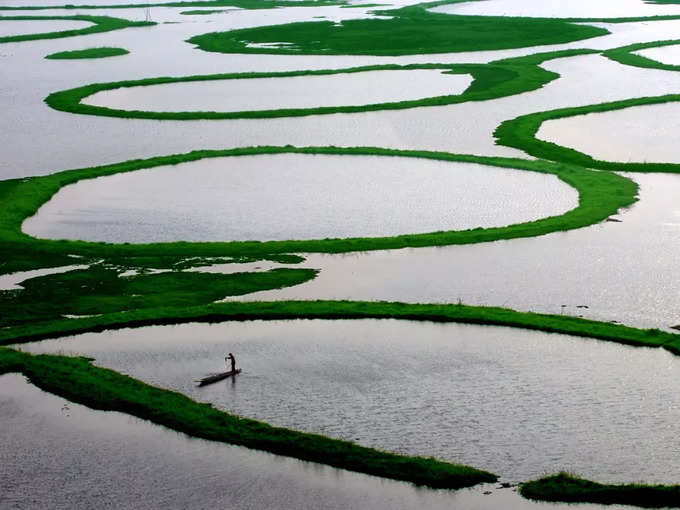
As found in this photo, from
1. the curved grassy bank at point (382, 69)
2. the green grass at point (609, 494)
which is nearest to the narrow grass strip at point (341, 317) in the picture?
the green grass at point (609, 494)

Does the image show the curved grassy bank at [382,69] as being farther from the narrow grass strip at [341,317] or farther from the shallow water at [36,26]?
the shallow water at [36,26]

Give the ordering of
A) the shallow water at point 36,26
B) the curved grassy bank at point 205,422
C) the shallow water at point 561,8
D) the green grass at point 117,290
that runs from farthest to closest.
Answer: the shallow water at point 561,8
the shallow water at point 36,26
the green grass at point 117,290
the curved grassy bank at point 205,422

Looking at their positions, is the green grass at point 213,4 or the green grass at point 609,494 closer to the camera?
the green grass at point 609,494

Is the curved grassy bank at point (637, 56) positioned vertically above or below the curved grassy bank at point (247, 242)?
above

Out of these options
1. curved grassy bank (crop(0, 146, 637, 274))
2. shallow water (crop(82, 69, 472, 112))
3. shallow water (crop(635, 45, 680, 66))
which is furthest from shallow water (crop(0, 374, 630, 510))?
shallow water (crop(635, 45, 680, 66))

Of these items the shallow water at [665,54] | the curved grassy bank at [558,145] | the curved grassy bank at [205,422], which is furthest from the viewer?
the shallow water at [665,54]

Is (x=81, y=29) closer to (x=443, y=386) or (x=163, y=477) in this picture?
(x=443, y=386)
